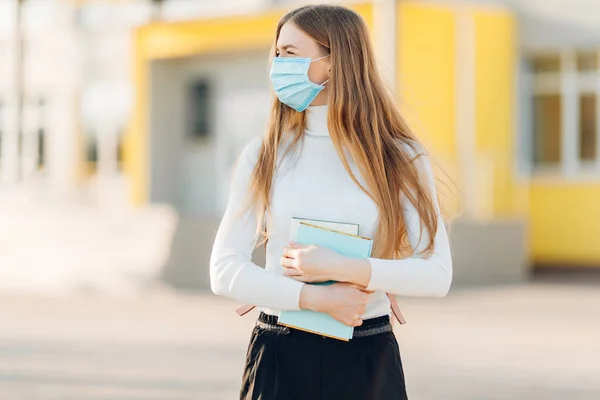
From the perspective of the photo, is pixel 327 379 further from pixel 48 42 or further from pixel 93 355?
pixel 48 42

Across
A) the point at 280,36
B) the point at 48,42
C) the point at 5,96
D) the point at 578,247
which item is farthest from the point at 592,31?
the point at 280,36

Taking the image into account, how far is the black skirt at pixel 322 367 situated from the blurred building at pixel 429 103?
11197 mm

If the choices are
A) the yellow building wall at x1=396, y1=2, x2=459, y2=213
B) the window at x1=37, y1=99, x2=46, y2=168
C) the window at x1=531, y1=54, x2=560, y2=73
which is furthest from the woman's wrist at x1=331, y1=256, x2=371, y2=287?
the window at x1=37, y1=99, x2=46, y2=168

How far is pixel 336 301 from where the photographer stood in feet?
8.48

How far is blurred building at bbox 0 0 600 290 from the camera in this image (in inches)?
664

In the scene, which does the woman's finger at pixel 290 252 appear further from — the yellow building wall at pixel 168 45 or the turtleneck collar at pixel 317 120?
the yellow building wall at pixel 168 45

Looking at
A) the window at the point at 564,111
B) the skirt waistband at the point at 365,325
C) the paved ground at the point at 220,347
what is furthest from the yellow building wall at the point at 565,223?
the skirt waistband at the point at 365,325

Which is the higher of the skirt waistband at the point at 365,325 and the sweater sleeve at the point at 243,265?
the sweater sleeve at the point at 243,265

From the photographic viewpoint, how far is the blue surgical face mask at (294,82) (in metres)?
2.75

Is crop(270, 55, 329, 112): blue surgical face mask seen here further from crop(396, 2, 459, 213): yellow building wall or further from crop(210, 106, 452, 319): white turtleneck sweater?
crop(396, 2, 459, 213): yellow building wall

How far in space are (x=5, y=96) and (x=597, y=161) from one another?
41.7 feet

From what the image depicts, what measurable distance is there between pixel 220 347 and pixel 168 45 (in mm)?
11267

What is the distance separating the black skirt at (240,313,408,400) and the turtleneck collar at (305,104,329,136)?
0.49 m

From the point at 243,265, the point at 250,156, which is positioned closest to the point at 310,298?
the point at 243,265
